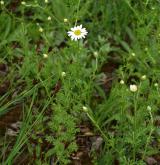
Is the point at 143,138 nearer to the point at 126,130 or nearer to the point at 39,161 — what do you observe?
the point at 126,130

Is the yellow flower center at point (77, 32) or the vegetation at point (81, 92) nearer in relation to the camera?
the vegetation at point (81, 92)

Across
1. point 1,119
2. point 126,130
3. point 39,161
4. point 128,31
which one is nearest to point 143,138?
point 126,130

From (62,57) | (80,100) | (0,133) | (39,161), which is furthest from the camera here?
(62,57)

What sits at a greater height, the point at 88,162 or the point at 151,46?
the point at 151,46

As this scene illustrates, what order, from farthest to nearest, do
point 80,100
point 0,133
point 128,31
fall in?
point 128,31
point 0,133
point 80,100

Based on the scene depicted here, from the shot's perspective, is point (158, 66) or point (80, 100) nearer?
point (80, 100)

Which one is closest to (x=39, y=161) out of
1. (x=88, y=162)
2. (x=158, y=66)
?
(x=88, y=162)

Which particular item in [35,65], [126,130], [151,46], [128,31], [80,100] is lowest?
[126,130]

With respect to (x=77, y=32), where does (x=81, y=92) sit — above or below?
below

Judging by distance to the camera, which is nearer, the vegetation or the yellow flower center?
the vegetation

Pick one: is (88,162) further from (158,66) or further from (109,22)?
(109,22)
